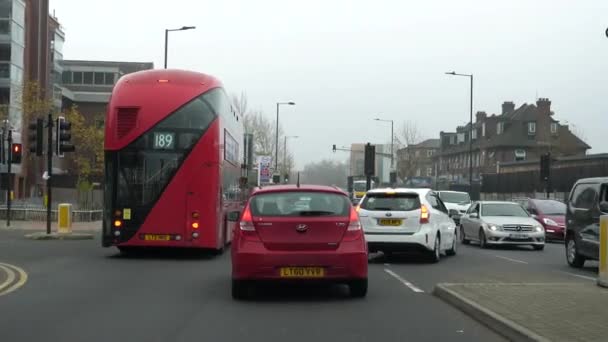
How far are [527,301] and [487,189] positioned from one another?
50.2 m

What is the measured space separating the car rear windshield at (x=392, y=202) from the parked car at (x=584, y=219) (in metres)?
3.35

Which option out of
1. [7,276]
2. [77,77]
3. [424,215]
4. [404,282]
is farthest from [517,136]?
[7,276]

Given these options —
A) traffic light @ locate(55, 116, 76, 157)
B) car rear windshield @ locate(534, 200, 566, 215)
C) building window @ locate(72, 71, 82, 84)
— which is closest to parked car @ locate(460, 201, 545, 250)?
car rear windshield @ locate(534, 200, 566, 215)

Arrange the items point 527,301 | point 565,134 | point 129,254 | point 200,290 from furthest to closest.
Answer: point 565,134
point 129,254
point 200,290
point 527,301

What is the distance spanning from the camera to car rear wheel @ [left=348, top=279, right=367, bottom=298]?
10100 mm

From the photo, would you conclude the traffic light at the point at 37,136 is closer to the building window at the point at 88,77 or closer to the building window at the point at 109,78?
the building window at the point at 109,78

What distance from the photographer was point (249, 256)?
9.66 meters

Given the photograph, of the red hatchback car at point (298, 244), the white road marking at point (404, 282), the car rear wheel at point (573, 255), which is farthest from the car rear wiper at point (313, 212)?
the car rear wheel at point (573, 255)

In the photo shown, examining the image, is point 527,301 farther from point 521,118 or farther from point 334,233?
point 521,118

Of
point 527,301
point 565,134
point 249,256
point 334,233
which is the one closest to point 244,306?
point 249,256

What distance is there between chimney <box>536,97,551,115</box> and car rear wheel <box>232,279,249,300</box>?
257 feet

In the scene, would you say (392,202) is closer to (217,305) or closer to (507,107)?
(217,305)

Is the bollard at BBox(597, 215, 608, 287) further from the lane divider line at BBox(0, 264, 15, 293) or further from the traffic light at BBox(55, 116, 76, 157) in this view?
the traffic light at BBox(55, 116, 76, 157)

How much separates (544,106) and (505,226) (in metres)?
66.2
